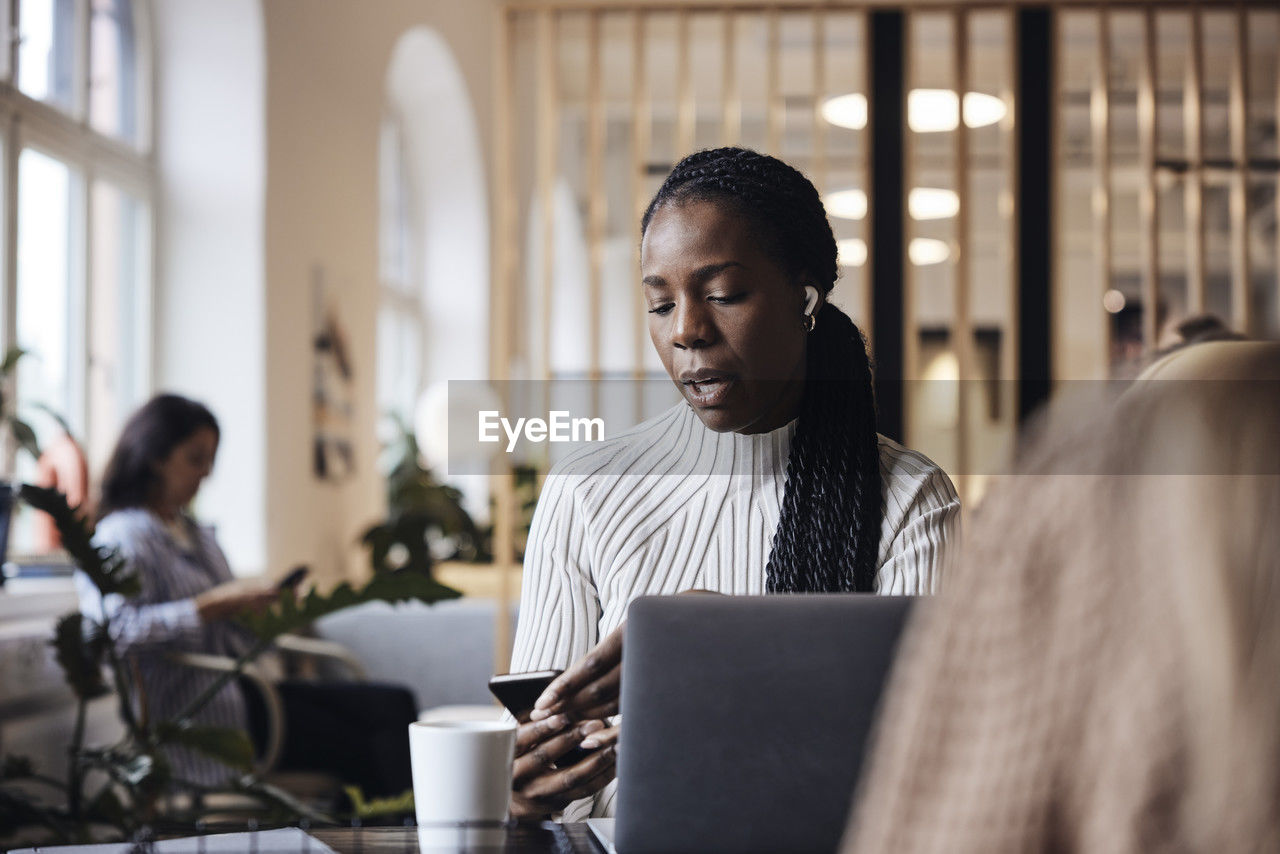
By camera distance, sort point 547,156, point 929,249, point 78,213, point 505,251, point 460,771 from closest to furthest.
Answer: point 460,771, point 505,251, point 547,156, point 78,213, point 929,249

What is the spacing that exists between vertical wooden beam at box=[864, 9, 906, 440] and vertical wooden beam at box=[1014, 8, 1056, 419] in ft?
1.16

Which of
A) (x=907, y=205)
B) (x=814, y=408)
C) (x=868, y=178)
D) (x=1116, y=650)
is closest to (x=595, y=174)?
(x=868, y=178)

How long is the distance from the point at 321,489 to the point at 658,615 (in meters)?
4.69

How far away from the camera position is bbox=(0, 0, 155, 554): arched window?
3.62 metres

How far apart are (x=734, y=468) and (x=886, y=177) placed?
2748 millimetres

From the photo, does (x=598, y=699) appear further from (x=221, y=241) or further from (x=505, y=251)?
(x=221, y=241)

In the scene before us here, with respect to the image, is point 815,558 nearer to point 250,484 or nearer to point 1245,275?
point 1245,275

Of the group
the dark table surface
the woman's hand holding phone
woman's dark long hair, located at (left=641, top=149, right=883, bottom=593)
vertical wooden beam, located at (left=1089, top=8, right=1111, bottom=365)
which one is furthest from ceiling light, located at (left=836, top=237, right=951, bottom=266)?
the dark table surface

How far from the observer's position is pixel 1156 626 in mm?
296

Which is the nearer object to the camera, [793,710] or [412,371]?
[793,710]

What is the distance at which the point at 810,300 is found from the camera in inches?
51.1

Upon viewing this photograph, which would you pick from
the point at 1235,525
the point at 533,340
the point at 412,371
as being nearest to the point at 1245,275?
the point at 1235,525

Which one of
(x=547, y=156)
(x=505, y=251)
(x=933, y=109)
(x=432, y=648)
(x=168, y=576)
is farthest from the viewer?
(x=933, y=109)

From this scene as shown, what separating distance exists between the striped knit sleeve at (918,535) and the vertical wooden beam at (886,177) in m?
2.62
